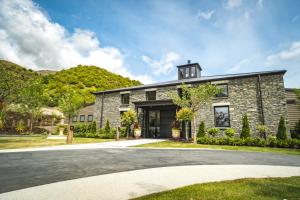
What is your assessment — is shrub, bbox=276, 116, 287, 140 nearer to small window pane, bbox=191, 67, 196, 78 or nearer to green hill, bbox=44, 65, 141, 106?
small window pane, bbox=191, 67, 196, 78

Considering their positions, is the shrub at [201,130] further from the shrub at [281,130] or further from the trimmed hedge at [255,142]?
the shrub at [281,130]

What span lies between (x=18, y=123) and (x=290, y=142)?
28.7 m

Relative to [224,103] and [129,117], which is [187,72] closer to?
[224,103]

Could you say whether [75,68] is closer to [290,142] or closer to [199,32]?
[199,32]

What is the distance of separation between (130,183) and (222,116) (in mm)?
14389

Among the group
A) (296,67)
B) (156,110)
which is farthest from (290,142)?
(156,110)

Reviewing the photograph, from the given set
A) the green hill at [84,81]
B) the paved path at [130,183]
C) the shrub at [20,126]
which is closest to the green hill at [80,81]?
the green hill at [84,81]

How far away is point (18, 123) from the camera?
2283 cm

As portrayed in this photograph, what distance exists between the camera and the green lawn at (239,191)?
3077 millimetres

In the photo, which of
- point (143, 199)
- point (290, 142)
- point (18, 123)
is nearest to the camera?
point (143, 199)

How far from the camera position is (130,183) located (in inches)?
151

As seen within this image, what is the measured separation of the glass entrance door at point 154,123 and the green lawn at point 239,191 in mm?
16835

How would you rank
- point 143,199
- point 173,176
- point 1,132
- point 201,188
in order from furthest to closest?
point 1,132, point 173,176, point 201,188, point 143,199

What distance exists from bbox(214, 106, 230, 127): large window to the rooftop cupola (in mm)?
7656
